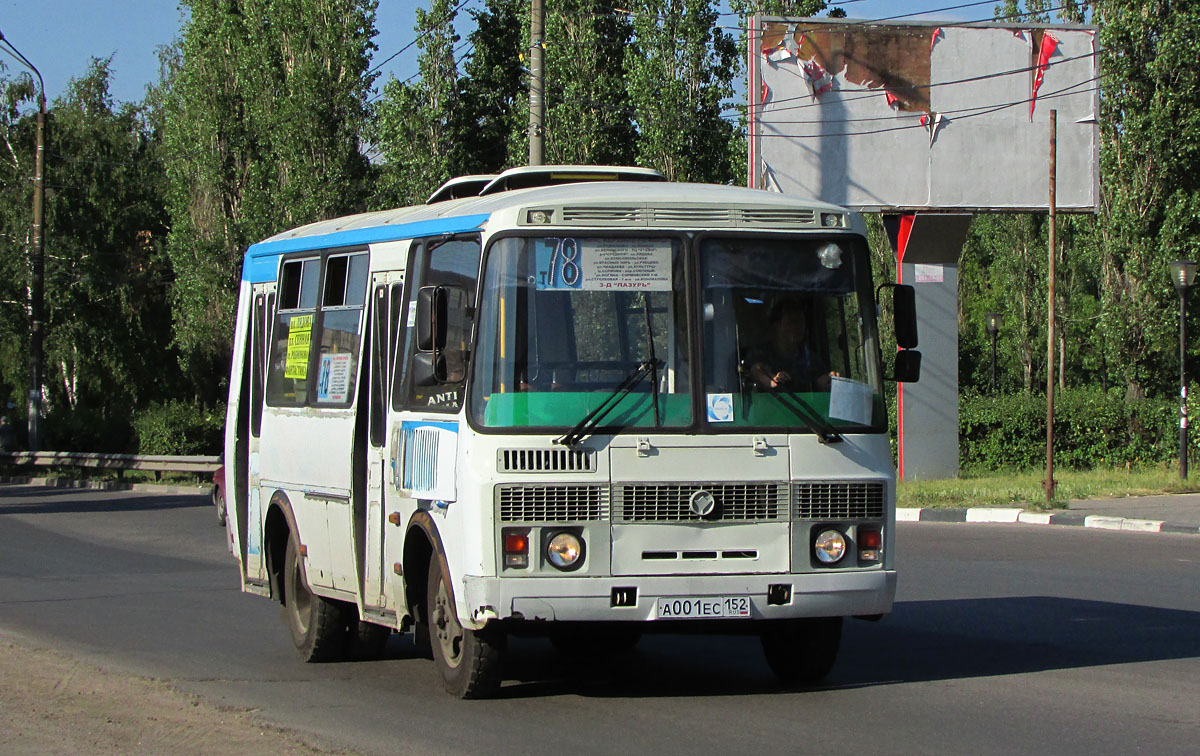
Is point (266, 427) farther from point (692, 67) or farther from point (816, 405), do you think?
point (692, 67)

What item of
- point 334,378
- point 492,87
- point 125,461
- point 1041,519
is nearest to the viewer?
point 334,378

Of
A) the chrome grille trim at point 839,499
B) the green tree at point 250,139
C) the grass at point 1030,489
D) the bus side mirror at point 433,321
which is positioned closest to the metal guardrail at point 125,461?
the green tree at point 250,139

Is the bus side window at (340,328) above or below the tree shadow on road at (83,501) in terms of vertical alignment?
above

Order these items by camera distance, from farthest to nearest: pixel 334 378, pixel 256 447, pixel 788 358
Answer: pixel 256 447, pixel 334 378, pixel 788 358

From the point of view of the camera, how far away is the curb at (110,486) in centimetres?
3159

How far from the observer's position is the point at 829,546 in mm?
7945

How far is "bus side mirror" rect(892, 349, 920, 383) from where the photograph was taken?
335 inches

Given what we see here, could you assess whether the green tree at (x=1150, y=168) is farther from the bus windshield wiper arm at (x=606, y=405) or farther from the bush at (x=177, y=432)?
the bus windshield wiper arm at (x=606, y=405)

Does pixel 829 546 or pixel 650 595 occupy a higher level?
pixel 829 546

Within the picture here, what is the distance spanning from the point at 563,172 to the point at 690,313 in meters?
2.75

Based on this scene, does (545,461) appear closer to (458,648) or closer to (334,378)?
(458,648)

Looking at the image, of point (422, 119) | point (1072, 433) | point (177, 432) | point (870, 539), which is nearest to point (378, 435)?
point (870, 539)

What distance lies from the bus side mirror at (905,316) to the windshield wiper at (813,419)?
0.70 metres

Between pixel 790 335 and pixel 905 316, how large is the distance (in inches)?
28.3
